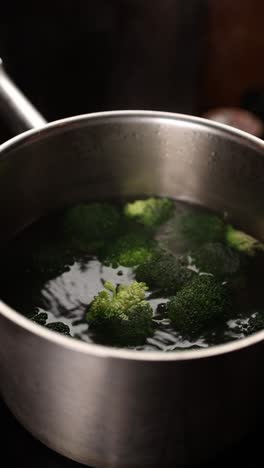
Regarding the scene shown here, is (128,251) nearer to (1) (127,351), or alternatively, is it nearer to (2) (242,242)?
(2) (242,242)

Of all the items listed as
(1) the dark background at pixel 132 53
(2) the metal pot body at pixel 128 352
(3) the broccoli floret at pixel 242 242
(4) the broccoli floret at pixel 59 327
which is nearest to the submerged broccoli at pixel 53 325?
(4) the broccoli floret at pixel 59 327

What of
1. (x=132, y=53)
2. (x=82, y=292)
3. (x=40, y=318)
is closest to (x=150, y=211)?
(x=82, y=292)

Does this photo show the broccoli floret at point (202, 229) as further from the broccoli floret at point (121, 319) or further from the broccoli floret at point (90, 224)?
the broccoli floret at point (121, 319)

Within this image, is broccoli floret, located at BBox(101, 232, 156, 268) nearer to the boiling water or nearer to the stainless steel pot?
the boiling water

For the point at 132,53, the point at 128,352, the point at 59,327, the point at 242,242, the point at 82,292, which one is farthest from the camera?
the point at 132,53

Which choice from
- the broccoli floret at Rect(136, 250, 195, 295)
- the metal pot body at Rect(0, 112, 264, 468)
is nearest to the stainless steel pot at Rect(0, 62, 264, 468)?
the metal pot body at Rect(0, 112, 264, 468)

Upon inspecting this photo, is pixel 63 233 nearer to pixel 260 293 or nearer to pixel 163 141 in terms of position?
pixel 163 141
